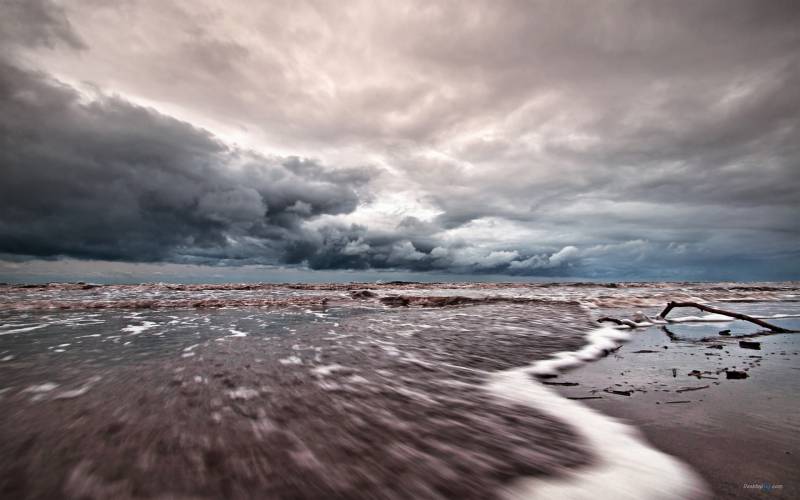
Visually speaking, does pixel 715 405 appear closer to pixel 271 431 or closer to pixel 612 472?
pixel 612 472

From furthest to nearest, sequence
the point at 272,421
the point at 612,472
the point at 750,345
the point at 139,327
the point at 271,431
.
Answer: the point at 139,327
the point at 750,345
the point at 272,421
the point at 271,431
the point at 612,472

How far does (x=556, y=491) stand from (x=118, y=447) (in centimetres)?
346

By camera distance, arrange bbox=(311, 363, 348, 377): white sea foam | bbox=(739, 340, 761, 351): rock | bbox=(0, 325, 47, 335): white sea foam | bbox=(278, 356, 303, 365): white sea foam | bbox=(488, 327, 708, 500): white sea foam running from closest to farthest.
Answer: bbox=(488, 327, 708, 500): white sea foam, bbox=(311, 363, 348, 377): white sea foam, bbox=(278, 356, 303, 365): white sea foam, bbox=(739, 340, 761, 351): rock, bbox=(0, 325, 47, 335): white sea foam

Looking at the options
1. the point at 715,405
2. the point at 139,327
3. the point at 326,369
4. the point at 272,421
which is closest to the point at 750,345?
the point at 715,405

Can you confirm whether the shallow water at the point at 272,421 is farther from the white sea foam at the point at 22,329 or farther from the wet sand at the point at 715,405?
the white sea foam at the point at 22,329

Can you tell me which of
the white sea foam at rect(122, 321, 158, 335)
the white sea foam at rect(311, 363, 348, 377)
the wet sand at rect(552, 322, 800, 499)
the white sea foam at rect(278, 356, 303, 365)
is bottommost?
the white sea foam at rect(122, 321, 158, 335)

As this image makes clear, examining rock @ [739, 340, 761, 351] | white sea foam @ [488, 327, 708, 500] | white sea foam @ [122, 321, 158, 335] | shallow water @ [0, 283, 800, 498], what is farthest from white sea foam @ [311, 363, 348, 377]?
rock @ [739, 340, 761, 351]

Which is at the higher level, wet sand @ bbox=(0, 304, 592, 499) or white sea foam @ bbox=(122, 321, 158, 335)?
wet sand @ bbox=(0, 304, 592, 499)

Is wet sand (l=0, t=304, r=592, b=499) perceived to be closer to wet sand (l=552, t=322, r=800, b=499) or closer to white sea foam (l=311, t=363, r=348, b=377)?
white sea foam (l=311, t=363, r=348, b=377)

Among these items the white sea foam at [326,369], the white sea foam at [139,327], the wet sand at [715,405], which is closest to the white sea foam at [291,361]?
the white sea foam at [326,369]

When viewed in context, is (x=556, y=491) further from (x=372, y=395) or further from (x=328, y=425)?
(x=372, y=395)

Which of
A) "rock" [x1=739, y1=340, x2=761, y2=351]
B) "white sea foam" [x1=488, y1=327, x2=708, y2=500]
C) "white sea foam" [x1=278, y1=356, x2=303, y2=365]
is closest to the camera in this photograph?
"white sea foam" [x1=488, y1=327, x2=708, y2=500]

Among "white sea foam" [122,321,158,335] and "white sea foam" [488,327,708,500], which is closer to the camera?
"white sea foam" [488,327,708,500]

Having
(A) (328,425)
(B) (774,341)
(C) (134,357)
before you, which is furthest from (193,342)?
(B) (774,341)
